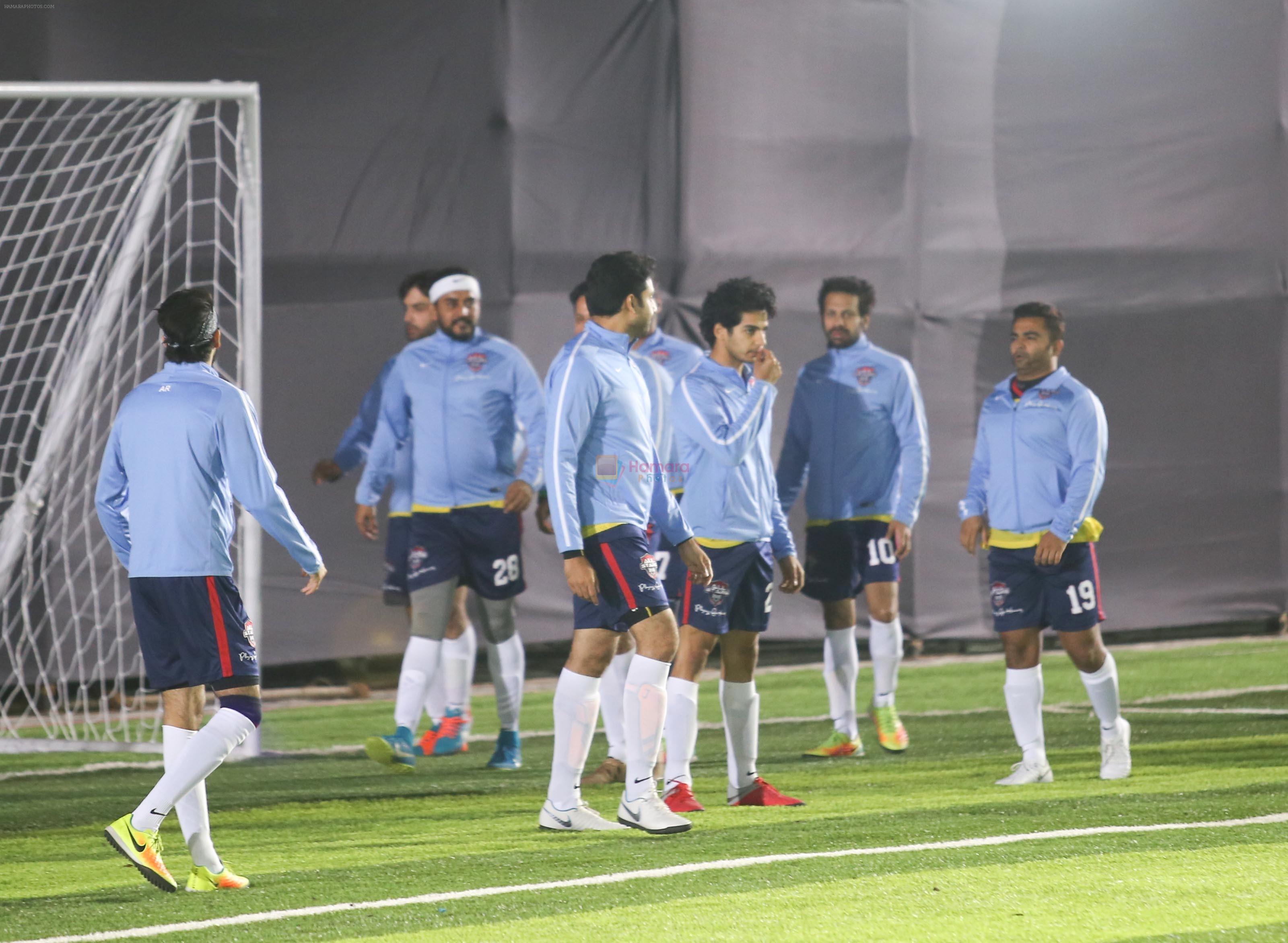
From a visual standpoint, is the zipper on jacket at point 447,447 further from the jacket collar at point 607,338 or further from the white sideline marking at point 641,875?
the white sideline marking at point 641,875

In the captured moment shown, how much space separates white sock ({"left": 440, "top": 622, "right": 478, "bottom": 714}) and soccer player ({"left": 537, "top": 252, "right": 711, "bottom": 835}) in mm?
2691

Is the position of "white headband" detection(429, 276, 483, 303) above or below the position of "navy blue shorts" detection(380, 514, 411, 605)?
above

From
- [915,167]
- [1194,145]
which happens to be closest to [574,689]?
[915,167]

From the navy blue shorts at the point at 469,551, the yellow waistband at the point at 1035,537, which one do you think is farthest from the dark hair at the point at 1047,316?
the navy blue shorts at the point at 469,551

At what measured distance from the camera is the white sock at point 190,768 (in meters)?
4.45

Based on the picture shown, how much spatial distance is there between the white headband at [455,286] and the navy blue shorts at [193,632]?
10.4 ft

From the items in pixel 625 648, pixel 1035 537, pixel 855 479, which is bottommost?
pixel 625 648

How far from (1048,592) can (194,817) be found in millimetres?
3352

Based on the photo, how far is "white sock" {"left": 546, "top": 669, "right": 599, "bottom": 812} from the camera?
17.4 ft

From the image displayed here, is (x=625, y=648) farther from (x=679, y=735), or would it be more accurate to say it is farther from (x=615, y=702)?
(x=679, y=735)

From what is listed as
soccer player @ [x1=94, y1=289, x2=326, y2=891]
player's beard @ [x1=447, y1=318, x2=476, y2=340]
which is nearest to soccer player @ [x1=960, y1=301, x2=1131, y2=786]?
player's beard @ [x1=447, y1=318, x2=476, y2=340]

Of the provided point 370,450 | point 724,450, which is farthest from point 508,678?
point 724,450

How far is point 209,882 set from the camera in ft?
15.1

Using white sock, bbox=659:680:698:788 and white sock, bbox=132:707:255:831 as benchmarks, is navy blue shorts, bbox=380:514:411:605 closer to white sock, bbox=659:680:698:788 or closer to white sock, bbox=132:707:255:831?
white sock, bbox=659:680:698:788
